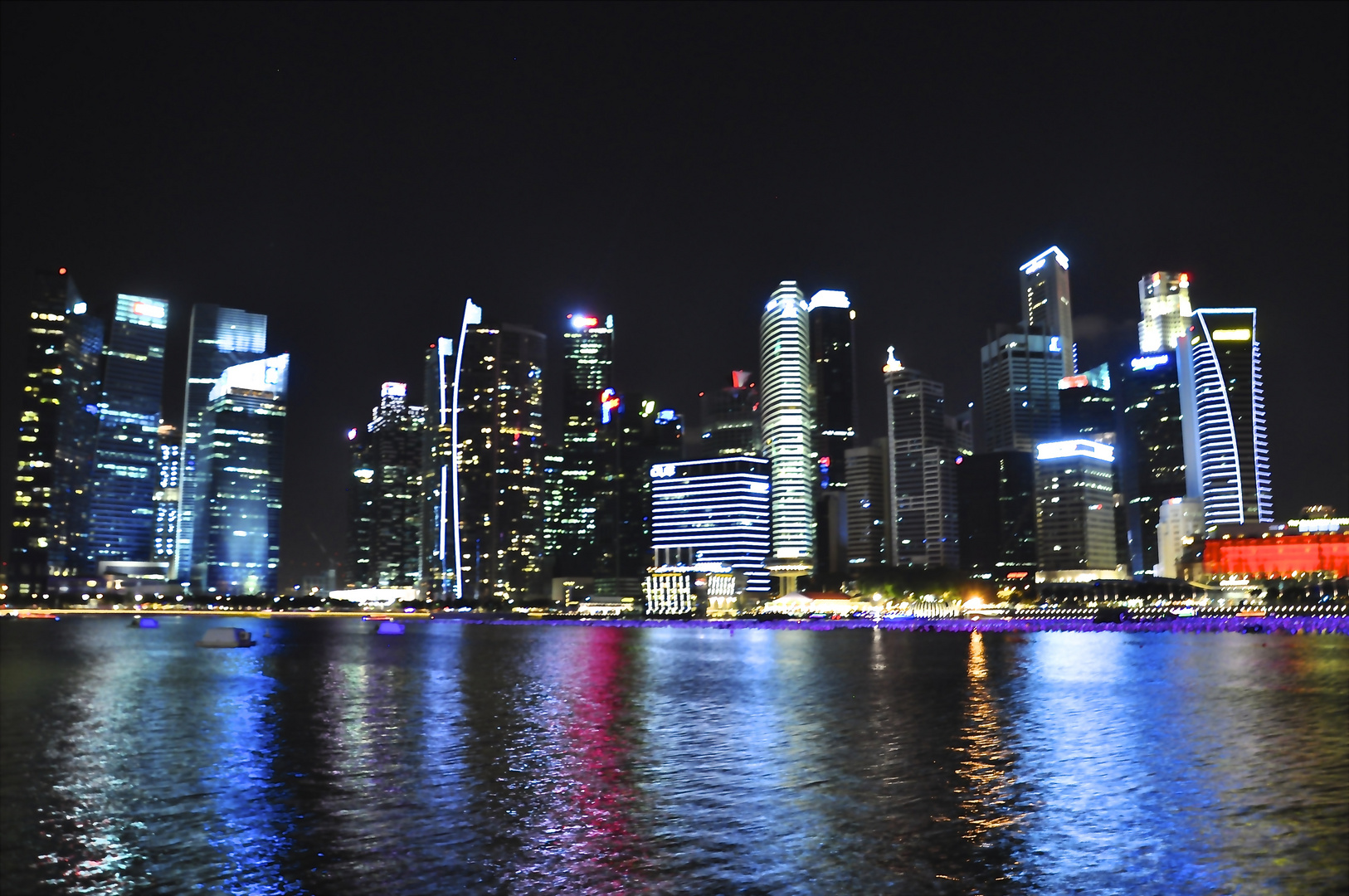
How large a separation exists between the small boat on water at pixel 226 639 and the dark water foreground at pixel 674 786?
47.0m

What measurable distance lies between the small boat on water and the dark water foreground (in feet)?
154

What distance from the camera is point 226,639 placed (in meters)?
109

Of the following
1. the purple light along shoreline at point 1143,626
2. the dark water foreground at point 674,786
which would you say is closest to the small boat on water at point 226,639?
the dark water foreground at point 674,786

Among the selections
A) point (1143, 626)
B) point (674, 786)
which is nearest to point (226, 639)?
point (674, 786)

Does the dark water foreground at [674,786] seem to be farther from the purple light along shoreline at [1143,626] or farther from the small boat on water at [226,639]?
the purple light along shoreline at [1143,626]

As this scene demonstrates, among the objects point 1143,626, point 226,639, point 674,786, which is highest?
point 674,786

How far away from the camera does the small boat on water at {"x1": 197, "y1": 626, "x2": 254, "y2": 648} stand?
108m

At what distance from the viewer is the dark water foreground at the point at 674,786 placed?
19.5m

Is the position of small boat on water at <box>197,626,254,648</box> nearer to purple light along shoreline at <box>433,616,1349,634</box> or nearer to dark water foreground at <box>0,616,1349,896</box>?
dark water foreground at <box>0,616,1349,896</box>

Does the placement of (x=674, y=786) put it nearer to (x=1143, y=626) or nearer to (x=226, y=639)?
(x=226, y=639)

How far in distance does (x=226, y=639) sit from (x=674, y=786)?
93.6 meters

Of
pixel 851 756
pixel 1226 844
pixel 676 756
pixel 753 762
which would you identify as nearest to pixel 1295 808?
pixel 1226 844

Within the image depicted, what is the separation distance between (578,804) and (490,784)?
378 cm

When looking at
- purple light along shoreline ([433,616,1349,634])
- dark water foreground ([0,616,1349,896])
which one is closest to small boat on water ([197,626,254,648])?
dark water foreground ([0,616,1349,896])
